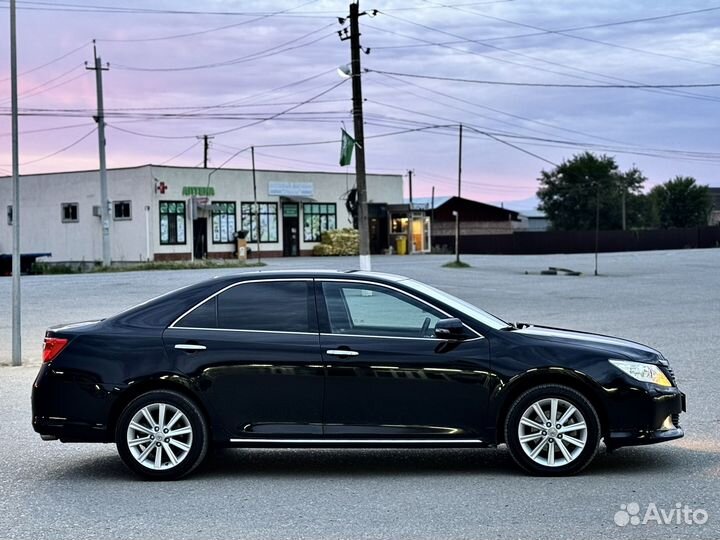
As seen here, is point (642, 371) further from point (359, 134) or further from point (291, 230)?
point (291, 230)

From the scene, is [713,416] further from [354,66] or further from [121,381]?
[354,66]

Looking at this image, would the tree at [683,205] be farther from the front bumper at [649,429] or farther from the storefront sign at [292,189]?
the front bumper at [649,429]

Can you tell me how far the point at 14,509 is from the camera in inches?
245

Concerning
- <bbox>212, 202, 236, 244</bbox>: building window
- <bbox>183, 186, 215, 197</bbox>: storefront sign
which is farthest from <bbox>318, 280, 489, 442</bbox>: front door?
<bbox>212, 202, 236, 244</bbox>: building window

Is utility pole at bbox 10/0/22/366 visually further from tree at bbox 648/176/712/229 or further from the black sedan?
tree at bbox 648/176/712/229

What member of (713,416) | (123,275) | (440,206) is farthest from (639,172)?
(713,416)

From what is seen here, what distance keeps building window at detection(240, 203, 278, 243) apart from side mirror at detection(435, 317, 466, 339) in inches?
2247

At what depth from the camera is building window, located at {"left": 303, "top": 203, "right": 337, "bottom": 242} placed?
67062 mm

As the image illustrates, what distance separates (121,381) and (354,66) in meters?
23.7

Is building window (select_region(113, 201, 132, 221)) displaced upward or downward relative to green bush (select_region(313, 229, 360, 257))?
upward

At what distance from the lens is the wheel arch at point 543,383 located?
6.84 meters

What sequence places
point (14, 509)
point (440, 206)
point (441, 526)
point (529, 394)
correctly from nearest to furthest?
1. point (441, 526)
2. point (14, 509)
3. point (529, 394)
4. point (440, 206)

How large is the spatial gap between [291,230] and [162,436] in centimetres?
5967

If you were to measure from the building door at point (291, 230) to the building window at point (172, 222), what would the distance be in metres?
8.55
